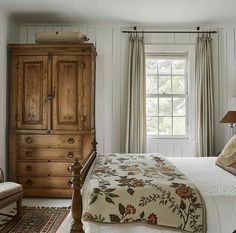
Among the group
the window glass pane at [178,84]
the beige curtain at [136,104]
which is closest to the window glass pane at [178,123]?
the window glass pane at [178,84]

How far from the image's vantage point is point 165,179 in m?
1.94

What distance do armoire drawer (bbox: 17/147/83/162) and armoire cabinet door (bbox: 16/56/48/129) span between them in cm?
33

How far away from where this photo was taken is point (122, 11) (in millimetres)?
3852

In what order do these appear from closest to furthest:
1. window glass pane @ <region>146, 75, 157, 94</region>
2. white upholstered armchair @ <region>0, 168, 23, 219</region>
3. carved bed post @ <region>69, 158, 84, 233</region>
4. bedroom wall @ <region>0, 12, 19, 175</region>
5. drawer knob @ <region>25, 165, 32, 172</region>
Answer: carved bed post @ <region>69, 158, 84, 233</region> → white upholstered armchair @ <region>0, 168, 23, 219</region> → bedroom wall @ <region>0, 12, 19, 175</region> → drawer knob @ <region>25, 165, 32, 172</region> → window glass pane @ <region>146, 75, 157, 94</region>

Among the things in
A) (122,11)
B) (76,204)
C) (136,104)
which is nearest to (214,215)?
(76,204)

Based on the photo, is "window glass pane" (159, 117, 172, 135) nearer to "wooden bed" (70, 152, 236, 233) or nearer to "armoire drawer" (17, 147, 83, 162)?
"armoire drawer" (17, 147, 83, 162)

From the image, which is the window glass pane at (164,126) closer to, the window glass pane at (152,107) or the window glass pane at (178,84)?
the window glass pane at (152,107)

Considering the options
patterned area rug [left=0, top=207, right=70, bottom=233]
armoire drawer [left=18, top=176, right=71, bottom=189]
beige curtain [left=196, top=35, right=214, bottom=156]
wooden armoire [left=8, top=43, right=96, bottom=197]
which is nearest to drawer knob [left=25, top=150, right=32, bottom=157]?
wooden armoire [left=8, top=43, right=96, bottom=197]

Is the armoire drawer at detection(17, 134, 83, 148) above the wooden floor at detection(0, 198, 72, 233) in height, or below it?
above

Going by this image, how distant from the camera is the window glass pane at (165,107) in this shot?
4512 mm

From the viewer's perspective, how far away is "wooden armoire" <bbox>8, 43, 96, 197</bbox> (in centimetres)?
388

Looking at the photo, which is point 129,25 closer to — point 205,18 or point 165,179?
point 205,18

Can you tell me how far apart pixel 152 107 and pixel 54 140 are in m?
1.57

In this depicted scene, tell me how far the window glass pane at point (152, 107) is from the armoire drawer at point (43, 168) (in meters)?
1.47
